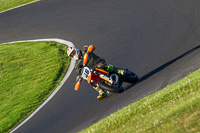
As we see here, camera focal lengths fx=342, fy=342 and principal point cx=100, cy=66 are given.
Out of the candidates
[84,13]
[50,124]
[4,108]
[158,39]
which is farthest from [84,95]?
[84,13]

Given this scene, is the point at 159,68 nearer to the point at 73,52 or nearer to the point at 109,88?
the point at 109,88

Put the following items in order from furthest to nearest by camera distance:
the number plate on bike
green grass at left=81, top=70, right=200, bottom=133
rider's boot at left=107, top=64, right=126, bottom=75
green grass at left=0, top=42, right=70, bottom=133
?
green grass at left=0, top=42, right=70, bottom=133 < rider's boot at left=107, top=64, right=126, bottom=75 < the number plate on bike < green grass at left=81, top=70, right=200, bottom=133

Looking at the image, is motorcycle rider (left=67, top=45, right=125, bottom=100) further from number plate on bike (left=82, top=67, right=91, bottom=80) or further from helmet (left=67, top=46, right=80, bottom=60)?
number plate on bike (left=82, top=67, right=91, bottom=80)

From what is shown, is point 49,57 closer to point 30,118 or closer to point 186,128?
point 30,118

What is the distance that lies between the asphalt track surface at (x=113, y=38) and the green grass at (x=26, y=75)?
844mm

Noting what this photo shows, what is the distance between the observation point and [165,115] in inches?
308

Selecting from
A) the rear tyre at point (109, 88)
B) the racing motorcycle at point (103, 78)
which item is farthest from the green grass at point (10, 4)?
the rear tyre at point (109, 88)

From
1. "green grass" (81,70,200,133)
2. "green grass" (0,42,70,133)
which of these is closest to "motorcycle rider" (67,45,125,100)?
"green grass" (81,70,200,133)

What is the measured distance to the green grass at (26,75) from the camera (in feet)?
45.7

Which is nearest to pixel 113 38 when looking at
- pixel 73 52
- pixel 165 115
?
pixel 73 52

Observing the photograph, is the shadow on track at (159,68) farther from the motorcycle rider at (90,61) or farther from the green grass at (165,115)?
the green grass at (165,115)

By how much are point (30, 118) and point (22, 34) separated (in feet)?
32.2

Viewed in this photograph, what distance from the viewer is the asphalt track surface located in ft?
38.9

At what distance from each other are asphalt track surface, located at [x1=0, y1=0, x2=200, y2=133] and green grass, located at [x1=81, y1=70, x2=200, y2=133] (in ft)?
5.69
